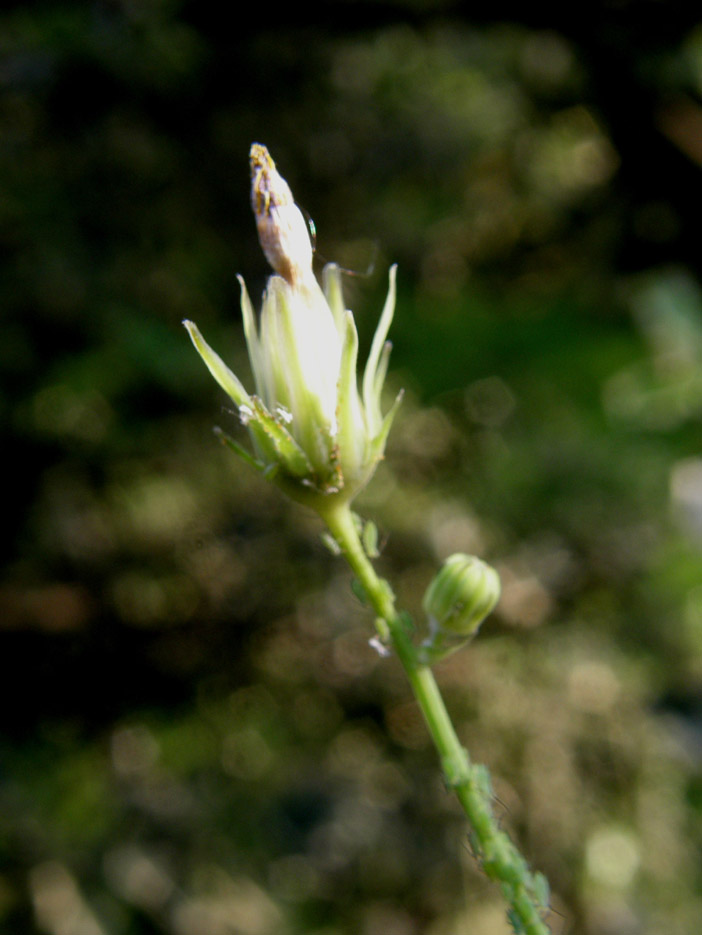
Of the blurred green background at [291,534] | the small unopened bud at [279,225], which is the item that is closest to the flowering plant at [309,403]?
the small unopened bud at [279,225]

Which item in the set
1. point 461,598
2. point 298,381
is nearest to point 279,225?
point 298,381

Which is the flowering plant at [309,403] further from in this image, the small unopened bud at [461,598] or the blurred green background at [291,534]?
the blurred green background at [291,534]

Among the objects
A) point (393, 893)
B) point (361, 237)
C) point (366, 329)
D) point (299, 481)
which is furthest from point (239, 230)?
point (299, 481)

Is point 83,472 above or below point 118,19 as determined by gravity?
below

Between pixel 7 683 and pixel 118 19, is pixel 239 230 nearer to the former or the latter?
pixel 118 19

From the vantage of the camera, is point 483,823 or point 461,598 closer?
point 483,823

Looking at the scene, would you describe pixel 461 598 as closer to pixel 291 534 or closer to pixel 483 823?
pixel 483 823

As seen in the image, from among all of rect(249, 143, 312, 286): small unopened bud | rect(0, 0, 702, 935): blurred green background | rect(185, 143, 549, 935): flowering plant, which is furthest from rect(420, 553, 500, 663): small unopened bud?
rect(0, 0, 702, 935): blurred green background
